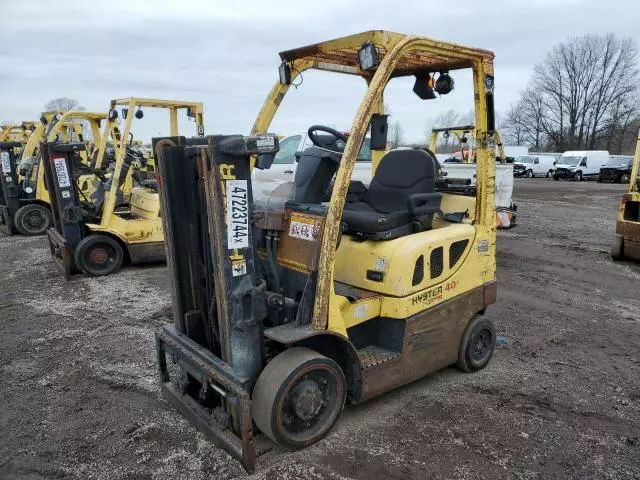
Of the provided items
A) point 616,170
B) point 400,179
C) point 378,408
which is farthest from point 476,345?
point 616,170

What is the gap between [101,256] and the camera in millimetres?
8000

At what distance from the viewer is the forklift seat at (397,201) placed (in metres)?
3.86

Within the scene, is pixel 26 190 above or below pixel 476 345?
above

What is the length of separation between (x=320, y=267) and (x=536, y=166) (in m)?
37.8

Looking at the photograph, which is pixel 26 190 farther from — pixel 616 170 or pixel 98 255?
pixel 616 170

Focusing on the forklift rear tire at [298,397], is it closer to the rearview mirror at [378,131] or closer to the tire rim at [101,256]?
the rearview mirror at [378,131]

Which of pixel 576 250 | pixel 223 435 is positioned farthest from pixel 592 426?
pixel 576 250

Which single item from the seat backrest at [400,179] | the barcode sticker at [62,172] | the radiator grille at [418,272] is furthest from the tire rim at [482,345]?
the barcode sticker at [62,172]

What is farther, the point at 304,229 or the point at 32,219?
the point at 32,219

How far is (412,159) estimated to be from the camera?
14.6ft

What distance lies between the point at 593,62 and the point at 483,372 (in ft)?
206

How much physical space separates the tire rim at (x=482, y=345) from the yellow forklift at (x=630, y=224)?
17.8ft

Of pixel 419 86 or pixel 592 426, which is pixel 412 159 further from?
pixel 592 426

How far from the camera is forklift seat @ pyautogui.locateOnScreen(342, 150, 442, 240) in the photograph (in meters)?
3.86
